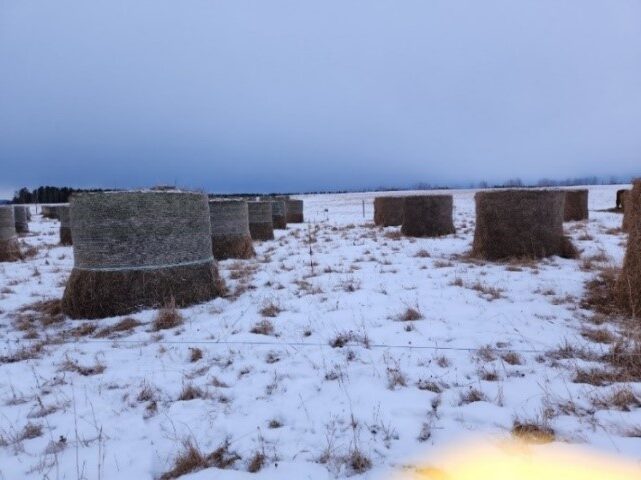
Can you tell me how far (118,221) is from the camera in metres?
5.80

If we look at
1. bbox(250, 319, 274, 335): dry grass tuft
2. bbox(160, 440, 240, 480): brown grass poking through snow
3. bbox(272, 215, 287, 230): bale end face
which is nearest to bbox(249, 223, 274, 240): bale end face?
bbox(272, 215, 287, 230): bale end face

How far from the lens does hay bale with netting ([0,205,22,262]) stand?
11.1 m

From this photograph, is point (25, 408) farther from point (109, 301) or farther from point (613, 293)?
point (613, 293)

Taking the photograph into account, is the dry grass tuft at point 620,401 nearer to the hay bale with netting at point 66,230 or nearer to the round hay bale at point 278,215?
the hay bale with netting at point 66,230

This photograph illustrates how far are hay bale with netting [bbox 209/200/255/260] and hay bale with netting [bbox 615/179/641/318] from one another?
681 centimetres

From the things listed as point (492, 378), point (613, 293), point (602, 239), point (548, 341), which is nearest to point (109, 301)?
point (492, 378)

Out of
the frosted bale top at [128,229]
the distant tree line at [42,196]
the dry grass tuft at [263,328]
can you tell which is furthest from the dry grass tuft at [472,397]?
the distant tree line at [42,196]

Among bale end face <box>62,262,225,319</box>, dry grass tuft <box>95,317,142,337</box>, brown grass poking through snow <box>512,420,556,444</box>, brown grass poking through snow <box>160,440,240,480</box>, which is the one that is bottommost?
brown grass poking through snow <box>160,440,240,480</box>

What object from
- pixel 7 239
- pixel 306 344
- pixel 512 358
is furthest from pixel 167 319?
pixel 7 239

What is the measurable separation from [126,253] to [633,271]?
5661 mm

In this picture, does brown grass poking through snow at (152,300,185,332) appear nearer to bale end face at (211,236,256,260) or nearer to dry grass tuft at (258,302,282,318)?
dry grass tuft at (258,302,282,318)

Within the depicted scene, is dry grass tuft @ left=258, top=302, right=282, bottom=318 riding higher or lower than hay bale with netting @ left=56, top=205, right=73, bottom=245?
lower

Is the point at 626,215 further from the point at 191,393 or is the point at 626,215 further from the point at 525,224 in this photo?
the point at 191,393

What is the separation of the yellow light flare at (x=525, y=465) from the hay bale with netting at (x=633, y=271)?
2.87 meters
